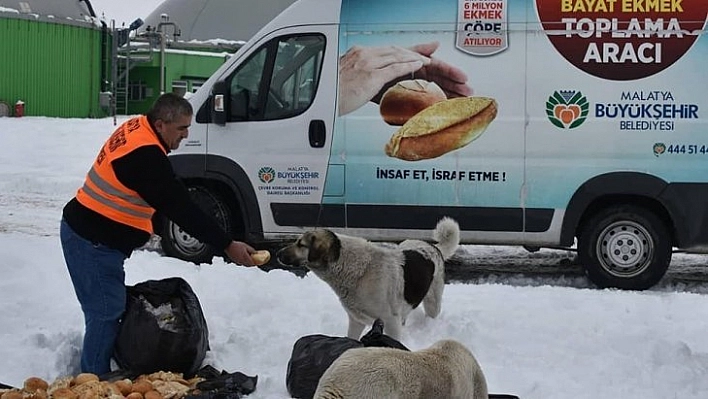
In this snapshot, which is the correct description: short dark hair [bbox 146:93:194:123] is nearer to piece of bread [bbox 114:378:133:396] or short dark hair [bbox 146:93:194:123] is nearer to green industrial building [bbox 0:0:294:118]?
piece of bread [bbox 114:378:133:396]

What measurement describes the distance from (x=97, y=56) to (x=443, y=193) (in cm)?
2923

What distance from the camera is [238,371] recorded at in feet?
18.6

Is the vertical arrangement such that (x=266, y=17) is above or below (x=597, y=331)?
above

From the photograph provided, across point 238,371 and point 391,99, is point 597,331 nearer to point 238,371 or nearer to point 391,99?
point 238,371

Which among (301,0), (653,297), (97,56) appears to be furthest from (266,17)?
(653,297)

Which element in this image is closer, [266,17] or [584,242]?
[584,242]

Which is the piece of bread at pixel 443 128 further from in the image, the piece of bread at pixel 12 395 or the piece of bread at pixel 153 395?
the piece of bread at pixel 12 395

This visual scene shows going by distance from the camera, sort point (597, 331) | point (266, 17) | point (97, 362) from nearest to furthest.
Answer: point (97, 362), point (597, 331), point (266, 17)

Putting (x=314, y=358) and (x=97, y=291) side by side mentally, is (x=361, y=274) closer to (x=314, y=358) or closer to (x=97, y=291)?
(x=314, y=358)

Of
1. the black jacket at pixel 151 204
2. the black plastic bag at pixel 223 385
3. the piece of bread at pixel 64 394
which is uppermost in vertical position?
the black jacket at pixel 151 204

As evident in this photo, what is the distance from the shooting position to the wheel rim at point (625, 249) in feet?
29.6

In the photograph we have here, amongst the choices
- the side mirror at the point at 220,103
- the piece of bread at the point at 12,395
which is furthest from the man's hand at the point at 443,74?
the piece of bread at the point at 12,395

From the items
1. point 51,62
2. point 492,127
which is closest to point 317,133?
point 492,127

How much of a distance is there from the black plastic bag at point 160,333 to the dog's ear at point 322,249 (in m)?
0.82
